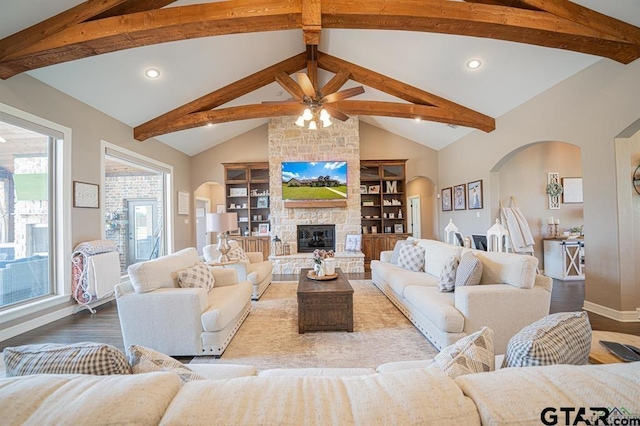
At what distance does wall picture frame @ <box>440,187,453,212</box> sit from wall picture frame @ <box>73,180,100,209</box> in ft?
23.3

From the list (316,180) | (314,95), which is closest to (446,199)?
(316,180)

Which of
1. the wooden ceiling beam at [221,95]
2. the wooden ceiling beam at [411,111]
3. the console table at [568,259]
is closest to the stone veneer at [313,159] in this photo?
the wooden ceiling beam at [411,111]

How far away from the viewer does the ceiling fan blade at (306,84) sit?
10.7ft

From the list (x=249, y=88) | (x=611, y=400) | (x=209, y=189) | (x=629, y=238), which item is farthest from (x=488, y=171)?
(x=209, y=189)

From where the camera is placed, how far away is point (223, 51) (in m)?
4.12

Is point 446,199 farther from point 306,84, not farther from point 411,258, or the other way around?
point 306,84

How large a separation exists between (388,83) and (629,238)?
153 inches

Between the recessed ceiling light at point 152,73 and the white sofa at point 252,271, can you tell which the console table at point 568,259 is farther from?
the recessed ceiling light at point 152,73

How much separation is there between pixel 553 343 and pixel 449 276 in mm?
2040

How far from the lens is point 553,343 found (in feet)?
3.20

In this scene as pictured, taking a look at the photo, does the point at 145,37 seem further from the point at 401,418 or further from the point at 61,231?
the point at 401,418

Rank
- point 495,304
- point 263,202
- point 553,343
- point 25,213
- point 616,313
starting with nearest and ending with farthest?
point 553,343 < point 495,304 < point 616,313 < point 25,213 < point 263,202

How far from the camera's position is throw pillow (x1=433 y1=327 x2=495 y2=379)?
961 millimetres

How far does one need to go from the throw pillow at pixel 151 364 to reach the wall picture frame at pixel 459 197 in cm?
638
